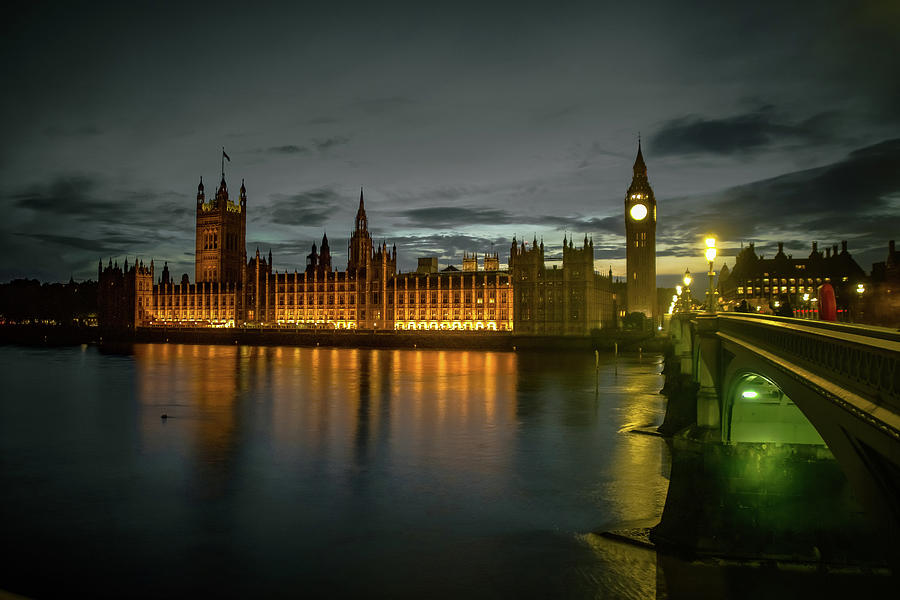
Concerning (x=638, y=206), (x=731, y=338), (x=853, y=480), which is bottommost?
(x=853, y=480)

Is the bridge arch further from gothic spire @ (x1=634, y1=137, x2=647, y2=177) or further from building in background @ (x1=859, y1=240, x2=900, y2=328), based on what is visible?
gothic spire @ (x1=634, y1=137, x2=647, y2=177)

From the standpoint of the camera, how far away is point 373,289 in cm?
13800

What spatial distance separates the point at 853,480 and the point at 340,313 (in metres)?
136

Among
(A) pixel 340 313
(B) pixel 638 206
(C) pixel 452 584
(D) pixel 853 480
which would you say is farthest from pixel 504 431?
(B) pixel 638 206

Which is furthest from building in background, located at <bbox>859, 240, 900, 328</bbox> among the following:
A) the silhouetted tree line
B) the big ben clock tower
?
the silhouetted tree line

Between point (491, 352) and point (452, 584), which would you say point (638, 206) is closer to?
point (491, 352)

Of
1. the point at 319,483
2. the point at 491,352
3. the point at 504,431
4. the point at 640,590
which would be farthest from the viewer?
the point at 491,352

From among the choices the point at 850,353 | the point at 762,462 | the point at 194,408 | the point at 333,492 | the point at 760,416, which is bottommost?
the point at 333,492

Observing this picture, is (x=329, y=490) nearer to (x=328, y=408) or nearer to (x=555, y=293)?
(x=328, y=408)

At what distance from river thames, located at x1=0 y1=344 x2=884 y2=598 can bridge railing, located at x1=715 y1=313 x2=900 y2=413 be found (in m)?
7.95

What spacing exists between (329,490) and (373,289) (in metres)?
110

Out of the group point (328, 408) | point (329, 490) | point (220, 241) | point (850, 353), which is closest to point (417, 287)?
point (220, 241)

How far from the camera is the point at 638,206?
149000 millimetres

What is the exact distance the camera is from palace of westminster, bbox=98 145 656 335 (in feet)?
406
